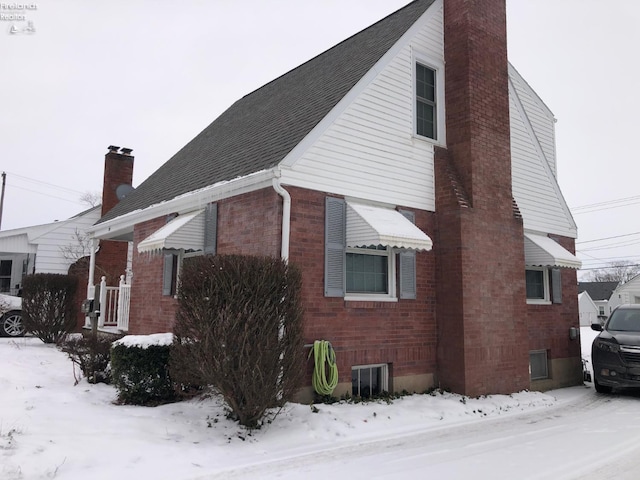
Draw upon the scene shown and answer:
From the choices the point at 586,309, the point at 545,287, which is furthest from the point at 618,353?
the point at 586,309

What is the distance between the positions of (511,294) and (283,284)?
208 inches

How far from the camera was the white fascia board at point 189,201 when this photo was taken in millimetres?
7820

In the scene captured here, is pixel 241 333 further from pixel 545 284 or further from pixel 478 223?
pixel 545 284

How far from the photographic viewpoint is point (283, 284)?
20.5 feet

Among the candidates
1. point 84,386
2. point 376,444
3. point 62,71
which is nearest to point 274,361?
point 376,444

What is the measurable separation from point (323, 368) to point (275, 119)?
5.63 m

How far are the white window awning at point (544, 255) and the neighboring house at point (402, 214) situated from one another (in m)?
0.03

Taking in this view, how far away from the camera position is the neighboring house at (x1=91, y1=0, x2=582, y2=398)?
7832 mm

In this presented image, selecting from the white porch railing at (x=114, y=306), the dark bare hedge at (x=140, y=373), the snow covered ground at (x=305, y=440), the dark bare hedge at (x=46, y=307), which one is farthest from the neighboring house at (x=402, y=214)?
the dark bare hedge at (x=46, y=307)

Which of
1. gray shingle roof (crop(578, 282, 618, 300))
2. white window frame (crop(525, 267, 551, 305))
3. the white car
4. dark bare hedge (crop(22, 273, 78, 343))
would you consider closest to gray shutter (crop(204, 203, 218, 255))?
dark bare hedge (crop(22, 273, 78, 343))

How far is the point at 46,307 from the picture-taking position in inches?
527

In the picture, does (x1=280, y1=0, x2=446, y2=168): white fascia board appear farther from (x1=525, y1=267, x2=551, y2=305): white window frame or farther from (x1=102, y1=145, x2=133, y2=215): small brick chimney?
(x1=102, y1=145, x2=133, y2=215): small brick chimney

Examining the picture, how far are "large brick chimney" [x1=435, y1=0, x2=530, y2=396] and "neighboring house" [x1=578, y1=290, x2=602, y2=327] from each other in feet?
166

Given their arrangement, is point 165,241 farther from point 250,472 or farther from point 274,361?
point 250,472
